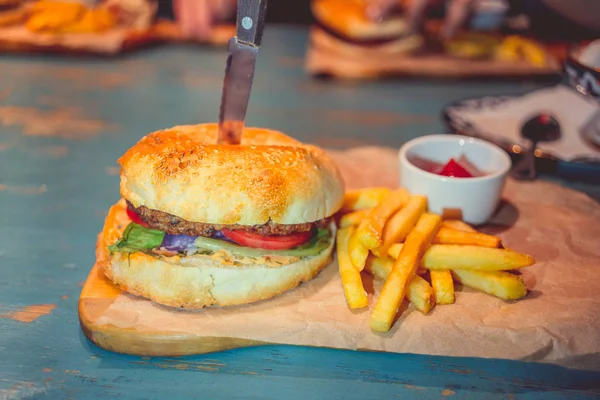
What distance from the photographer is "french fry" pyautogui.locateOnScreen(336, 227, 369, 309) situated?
7.75 feet

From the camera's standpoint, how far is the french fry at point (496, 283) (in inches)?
97.1

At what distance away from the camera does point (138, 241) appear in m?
2.43

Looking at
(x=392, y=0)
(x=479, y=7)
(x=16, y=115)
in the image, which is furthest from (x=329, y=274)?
(x=479, y=7)

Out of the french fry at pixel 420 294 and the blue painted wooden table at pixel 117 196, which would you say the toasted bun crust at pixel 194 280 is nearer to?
the blue painted wooden table at pixel 117 196

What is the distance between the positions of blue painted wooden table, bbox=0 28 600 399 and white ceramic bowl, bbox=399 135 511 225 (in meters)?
0.95

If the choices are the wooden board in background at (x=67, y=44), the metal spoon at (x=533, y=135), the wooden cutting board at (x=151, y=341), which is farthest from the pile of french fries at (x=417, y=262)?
the wooden board in background at (x=67, y=44)

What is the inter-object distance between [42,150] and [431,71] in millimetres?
3546

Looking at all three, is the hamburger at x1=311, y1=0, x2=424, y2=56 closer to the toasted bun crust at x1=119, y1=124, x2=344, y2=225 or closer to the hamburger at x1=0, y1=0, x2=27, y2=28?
the hamburger at x1=0, y1=0, x2=27, y2=28

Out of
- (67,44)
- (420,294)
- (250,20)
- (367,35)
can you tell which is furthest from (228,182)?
(67,44)

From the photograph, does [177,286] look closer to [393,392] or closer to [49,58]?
[393,392]

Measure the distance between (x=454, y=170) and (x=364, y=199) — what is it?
51 cm

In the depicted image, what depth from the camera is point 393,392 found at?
7.09ft

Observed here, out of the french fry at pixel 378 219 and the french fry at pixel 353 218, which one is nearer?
the french fry at pixel 378 219

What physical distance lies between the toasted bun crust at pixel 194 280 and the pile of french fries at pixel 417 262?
0.30 metres
